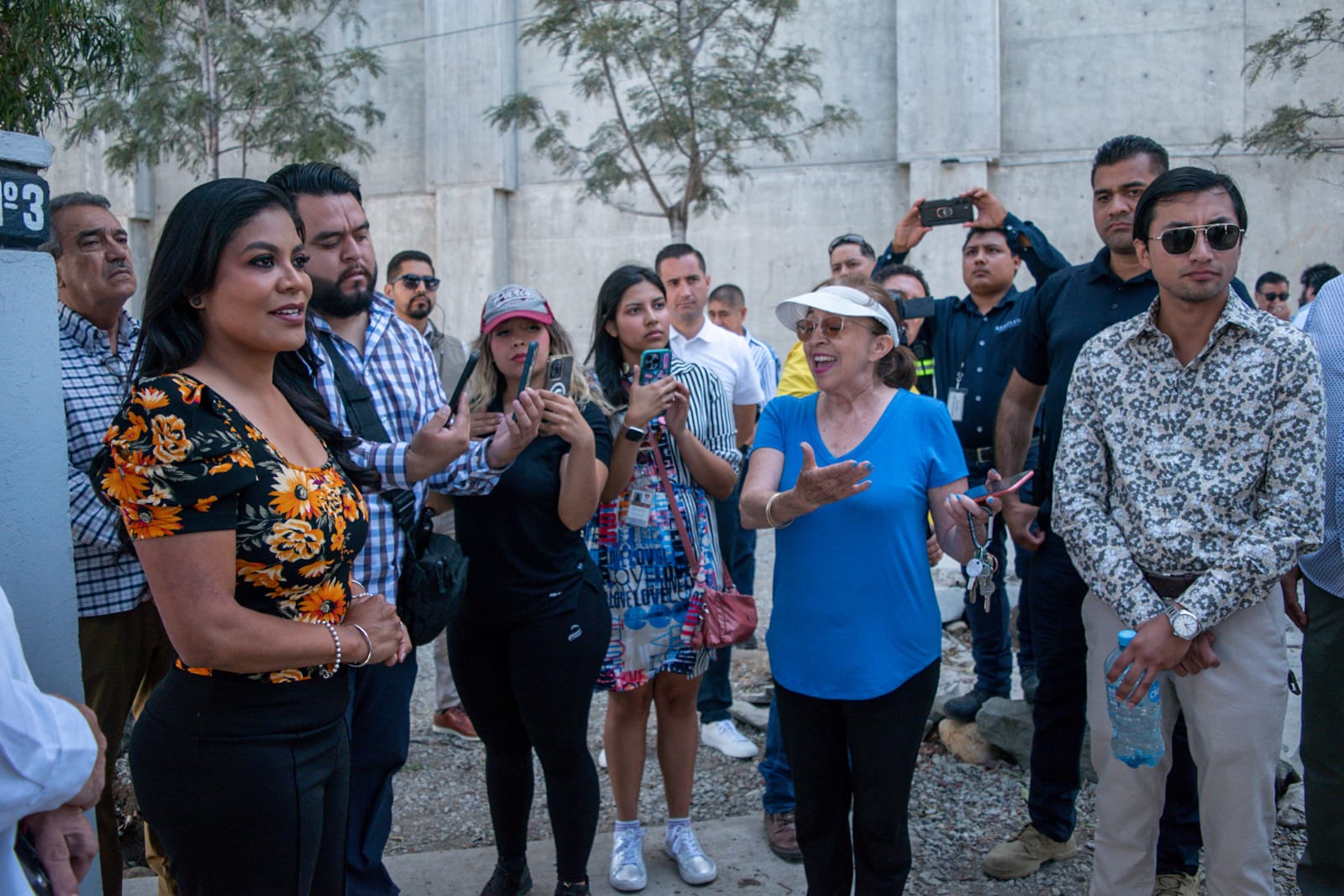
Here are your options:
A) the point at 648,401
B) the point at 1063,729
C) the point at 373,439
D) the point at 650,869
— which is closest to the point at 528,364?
the point at 648,401

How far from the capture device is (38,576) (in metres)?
2.43

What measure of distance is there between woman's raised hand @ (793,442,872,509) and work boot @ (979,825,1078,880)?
5.46 ft

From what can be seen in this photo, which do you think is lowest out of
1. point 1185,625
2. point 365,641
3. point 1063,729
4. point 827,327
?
point 1063,729

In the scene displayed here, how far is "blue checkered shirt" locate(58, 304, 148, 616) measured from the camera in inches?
120

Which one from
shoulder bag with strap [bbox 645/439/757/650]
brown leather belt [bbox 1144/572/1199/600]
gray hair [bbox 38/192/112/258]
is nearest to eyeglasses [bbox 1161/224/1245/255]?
brown leather belt [bbox 1144/572/1199/600]

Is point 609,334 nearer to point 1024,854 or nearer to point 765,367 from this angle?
point 1024,854

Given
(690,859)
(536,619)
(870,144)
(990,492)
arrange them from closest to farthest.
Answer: (990,492) → (536,619) → (690,859) → (870,144)

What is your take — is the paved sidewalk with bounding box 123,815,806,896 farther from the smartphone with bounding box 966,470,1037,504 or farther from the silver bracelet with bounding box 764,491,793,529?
the smartphone with bounding box 966,470,1037,504

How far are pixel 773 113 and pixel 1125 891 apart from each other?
10.9 m

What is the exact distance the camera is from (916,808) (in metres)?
4.29

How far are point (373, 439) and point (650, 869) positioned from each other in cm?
198

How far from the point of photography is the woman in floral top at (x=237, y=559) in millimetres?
1959

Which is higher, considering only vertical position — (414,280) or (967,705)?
(414,280)

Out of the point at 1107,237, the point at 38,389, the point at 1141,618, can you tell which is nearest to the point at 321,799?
the point at 38,389
